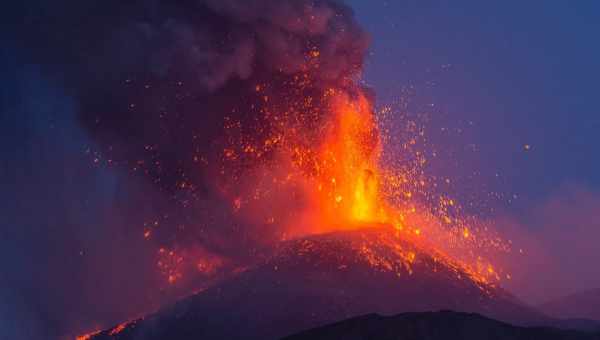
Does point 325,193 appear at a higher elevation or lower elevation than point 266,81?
lower

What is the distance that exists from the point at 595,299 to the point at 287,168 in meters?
22.6

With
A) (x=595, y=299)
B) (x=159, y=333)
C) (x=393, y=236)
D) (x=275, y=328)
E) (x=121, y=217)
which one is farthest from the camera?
(x=595, y=299)

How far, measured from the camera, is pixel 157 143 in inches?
1259

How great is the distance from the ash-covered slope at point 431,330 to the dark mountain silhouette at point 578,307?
20.5 meters

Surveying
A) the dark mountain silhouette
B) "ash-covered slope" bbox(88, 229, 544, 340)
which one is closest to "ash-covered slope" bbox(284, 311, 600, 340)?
"ash-covered slope" bbox(88, 229, 544, 340)

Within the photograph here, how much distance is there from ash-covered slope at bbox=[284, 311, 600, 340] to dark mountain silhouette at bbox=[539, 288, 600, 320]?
20.5 m

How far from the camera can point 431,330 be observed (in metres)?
15.5

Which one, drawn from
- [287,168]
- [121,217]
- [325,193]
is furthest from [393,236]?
[121,217]

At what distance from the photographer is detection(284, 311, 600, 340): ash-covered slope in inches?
605

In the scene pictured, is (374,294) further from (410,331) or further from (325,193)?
(325,193)

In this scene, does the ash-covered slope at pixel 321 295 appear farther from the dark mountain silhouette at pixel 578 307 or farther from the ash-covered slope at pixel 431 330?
the dark mountain silhouette at pixel 578 307

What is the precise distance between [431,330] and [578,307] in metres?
26.4

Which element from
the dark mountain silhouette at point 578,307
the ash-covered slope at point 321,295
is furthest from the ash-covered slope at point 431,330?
the dark mountain silhouette at point 578,307

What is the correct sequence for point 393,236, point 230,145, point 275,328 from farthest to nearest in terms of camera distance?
point 230,145 < point 393,236 < point 275,328
